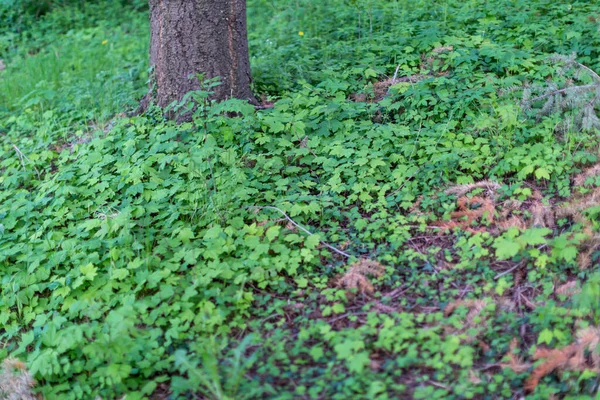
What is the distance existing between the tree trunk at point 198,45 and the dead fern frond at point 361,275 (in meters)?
2.39

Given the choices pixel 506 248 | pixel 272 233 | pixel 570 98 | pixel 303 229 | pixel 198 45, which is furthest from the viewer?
pixel 198 45

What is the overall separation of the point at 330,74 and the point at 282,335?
315cm

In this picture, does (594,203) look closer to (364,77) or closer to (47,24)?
(364,77)

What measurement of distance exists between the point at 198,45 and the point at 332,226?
7.40 ft

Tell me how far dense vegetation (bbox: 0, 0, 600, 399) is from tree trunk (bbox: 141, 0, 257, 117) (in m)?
0.29

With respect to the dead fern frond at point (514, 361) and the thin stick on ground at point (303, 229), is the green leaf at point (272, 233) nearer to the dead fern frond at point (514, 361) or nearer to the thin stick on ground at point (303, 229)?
the thin stick on ground at point (303, 229)

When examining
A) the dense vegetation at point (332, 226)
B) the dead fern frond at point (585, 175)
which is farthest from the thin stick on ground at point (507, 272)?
the dead fern frond at point (585, 175)

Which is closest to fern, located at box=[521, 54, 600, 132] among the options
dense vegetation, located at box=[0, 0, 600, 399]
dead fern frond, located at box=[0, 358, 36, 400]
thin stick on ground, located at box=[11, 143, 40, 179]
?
dense vegetation, located at box=[0, 0, 600, 399]

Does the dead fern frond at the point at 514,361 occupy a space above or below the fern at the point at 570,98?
below

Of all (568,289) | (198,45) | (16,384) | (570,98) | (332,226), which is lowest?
(16,384)

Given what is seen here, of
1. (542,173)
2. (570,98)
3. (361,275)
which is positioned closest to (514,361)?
(361,275)

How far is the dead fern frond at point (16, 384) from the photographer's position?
12.4 ft

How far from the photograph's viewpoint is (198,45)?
18.7ft

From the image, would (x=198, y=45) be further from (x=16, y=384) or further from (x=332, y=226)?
(x=16, y=384)
